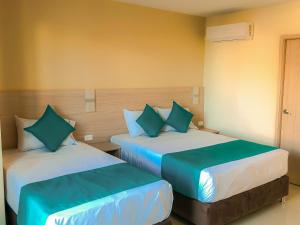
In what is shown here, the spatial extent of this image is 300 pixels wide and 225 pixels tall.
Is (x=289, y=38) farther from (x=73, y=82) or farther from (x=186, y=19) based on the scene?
(x=73, y=82)

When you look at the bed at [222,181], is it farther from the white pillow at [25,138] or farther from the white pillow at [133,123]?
the white pillow at [25,138]

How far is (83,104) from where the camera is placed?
4078 mm

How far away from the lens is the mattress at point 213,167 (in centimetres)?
290

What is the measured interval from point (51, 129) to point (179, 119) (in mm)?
1949

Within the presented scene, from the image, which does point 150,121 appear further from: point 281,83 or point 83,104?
point 281,83

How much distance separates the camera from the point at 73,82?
3.99 m

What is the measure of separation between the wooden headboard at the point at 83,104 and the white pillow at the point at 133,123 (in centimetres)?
10

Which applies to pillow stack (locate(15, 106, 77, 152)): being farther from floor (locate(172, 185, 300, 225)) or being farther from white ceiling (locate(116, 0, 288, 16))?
white ceiling (locate(116, 0, 288, 16))

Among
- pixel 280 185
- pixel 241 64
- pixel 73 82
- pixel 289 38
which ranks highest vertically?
pixel 289 38

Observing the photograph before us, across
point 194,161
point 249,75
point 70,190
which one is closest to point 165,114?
point 249,75

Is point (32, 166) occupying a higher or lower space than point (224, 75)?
lower

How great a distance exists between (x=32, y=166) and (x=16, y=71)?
1294 mm

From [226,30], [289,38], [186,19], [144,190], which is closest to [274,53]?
[289,38]

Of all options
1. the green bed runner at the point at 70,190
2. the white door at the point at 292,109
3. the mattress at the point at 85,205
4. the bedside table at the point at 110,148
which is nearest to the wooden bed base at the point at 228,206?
the mattress at the point at 85,205
